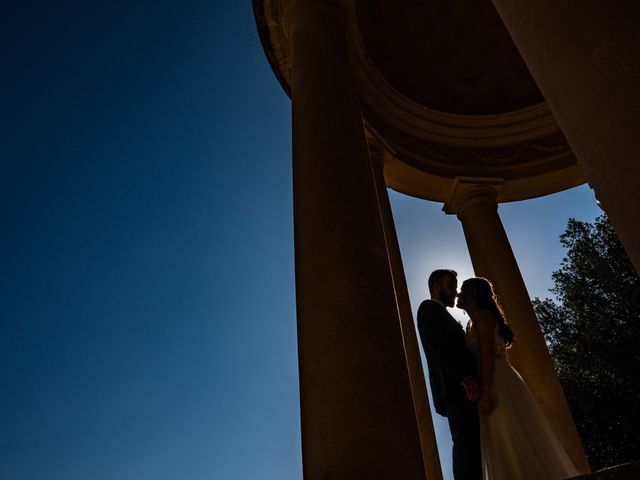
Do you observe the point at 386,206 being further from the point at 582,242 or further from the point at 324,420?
the point at 582,242

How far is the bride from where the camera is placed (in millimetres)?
28469

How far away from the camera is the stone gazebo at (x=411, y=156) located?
17531 millimetres

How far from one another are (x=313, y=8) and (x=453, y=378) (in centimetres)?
3479

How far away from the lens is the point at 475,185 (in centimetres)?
8569

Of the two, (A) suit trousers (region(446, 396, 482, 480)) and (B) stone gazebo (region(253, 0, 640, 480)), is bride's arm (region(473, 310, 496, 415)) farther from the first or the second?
(B) stone gazebo (region(253, 0, 640, 480))

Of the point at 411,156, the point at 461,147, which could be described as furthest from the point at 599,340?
the point at 411,156

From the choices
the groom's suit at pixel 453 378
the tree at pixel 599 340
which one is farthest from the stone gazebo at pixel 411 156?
the tree at pixel 599 340

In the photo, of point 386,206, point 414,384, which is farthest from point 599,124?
point 386,206

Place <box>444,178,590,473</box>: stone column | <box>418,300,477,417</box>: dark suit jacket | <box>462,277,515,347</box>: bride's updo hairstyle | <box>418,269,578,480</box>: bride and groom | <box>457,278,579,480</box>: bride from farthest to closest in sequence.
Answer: <box>444,178,590,473</box>: stone column, <box>462,277,515,347</box>: bride's updo hairstyle, <box>418,300,477,417</box>: dark suit jacket, <box>418,269,578,480</box>: bride and groom, <box>457,278,579,480</box>: bride

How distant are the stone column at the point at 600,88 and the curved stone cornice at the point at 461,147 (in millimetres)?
62117

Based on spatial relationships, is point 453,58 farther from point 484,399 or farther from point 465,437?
point 465,437

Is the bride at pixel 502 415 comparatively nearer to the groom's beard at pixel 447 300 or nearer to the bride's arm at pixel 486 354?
the bride's arm at pixel 486 354

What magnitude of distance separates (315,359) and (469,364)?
1134 cm

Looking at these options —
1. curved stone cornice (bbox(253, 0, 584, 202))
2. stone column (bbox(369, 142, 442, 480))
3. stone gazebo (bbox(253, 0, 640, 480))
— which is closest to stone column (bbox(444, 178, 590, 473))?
stone gazebo (bbox(253, 0, 640, 480))
